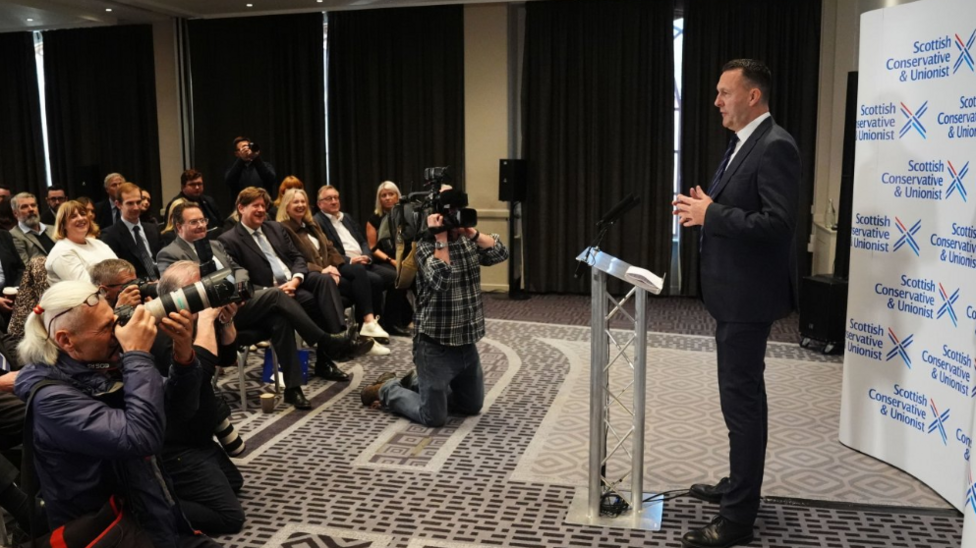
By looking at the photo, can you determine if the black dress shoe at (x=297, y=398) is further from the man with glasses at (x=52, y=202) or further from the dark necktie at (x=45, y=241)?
the man with glasses at (x=52, y=202)

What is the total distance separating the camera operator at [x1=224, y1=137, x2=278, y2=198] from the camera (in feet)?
24.0

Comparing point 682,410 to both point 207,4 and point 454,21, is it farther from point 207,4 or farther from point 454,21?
point 207,4

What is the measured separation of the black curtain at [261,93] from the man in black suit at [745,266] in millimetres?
6391

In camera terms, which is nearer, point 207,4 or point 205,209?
point 205,209

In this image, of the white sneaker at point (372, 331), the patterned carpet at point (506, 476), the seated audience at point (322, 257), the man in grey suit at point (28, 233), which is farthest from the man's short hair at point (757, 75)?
the man in grey suit at point (28, 233)

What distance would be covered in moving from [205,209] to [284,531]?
4891 millimetres

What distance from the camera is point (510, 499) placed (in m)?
3.35

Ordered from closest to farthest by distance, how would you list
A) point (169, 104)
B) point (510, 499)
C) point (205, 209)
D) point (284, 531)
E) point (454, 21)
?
point (284, 531) → point (510, 499) → point (205, 209) → point (454, 21) → point (169, 104)

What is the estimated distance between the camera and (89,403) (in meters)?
2.22

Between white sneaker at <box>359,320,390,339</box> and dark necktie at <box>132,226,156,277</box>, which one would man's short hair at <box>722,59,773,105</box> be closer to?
white sneaker at <box>359,320,390,339</box>

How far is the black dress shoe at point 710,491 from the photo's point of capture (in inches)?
128

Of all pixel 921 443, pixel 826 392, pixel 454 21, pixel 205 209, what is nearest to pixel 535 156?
pixel 454 21

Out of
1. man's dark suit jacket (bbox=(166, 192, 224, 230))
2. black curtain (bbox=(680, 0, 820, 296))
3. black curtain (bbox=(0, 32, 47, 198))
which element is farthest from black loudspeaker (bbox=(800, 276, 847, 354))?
black curtain (bbox=(0, 32, 47, 198))

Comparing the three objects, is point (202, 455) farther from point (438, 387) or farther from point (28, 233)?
point (28, 233)
